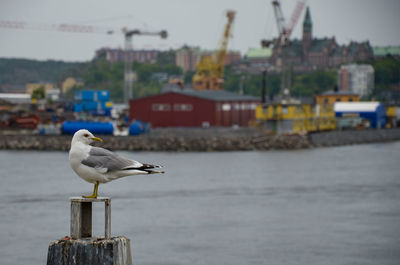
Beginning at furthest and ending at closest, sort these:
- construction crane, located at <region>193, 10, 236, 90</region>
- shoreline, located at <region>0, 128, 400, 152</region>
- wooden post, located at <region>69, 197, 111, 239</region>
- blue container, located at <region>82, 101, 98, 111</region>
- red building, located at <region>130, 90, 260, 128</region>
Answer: construction crane, located at <region>193, 10, 236, 90</region> → blue container, located at <region>82, 101, 98, 111</region> → red building, located at <region>130, 90, 260, 128</region> → shoreline, located at <region>0, 128, 400, 152</region> → wooden post, located at <region>69, 197, 111, 239</region>

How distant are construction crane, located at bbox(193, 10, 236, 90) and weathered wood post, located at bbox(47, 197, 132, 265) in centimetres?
11862

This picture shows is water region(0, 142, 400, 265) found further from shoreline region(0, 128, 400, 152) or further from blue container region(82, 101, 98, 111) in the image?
blue container region(82, 101, 98, 111)

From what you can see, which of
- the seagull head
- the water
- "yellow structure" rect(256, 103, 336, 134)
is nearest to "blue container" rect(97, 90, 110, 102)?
"yellow structure" rect(256, 103, 336, 134)

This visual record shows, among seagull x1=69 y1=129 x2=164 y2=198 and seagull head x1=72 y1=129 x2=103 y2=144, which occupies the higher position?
seagull head x1=72 y1=129 x2=103 y2=144

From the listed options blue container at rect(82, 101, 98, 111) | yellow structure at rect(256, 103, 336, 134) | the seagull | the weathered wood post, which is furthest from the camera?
blue container at rect(82, 101, 98, 111)

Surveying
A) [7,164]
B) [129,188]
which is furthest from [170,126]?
[129,188]

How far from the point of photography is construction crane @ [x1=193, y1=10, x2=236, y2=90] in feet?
424

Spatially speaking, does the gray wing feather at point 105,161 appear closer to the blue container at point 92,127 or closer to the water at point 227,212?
the water at point 227,212

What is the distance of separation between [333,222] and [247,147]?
42562 mm

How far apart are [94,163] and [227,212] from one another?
23.2 metres

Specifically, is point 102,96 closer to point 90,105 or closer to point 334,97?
point 90,105

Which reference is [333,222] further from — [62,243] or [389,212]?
[62,243]

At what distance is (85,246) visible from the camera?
29.3 ft

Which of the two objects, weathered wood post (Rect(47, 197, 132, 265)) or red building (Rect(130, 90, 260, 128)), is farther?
red building (Rect(130, 90, 260, 128))
